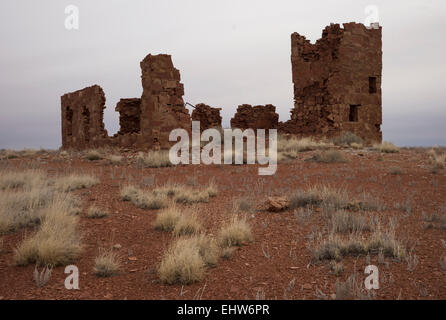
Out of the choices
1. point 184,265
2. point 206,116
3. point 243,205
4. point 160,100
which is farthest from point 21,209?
point 206,116

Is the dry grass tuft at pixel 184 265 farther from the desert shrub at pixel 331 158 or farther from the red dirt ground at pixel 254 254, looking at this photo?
the desert shrub at pixel 331 158

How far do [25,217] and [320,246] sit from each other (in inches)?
164

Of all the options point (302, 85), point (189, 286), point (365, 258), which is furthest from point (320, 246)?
point (302, 85)

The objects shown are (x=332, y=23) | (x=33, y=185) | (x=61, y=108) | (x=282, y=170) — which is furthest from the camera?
(x=61, y=108)

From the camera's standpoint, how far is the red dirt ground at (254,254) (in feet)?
10.6

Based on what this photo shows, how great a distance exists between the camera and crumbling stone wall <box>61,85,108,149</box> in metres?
16.9

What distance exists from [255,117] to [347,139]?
9.15 metres

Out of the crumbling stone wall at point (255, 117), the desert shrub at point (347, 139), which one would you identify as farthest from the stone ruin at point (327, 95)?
the crumbling stone wall at point (255, 117)

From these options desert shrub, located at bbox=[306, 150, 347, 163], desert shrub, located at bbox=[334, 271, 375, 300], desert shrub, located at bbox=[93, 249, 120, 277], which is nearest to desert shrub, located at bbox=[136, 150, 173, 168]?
desert shrub, located at bbox=[306, 150, 347, 163]

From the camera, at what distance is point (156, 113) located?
1310 centimetres

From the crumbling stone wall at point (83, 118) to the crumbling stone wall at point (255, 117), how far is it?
10.1 meters

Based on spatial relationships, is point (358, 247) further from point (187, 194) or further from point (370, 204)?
point (187, 194)
